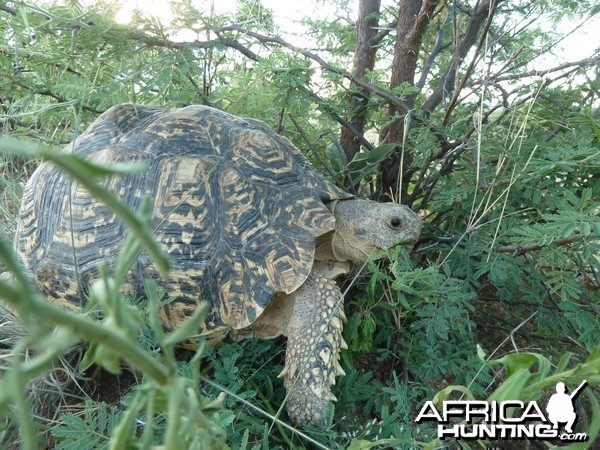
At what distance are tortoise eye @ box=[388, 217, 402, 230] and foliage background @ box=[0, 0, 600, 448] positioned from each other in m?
0.16

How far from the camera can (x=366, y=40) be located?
2.50 m

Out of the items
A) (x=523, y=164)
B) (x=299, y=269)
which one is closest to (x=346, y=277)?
(x=299, y=269)

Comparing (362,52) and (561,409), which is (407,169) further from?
(561,409)

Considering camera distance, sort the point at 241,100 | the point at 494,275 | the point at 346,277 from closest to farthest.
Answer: the point at 494,275, the point at 346,277, the point at 241,100

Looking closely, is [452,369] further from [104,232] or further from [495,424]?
[104,232]

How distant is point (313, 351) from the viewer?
155 cm

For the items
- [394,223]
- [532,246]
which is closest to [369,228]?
[394,223]

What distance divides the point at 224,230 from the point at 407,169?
0.89 meters

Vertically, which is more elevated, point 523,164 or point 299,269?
point 523,164

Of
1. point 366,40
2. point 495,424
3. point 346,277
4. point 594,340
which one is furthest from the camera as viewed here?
point 366,40

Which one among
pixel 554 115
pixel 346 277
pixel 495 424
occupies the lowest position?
pixel 346 277

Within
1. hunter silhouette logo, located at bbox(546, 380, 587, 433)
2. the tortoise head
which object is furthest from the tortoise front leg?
hunter silhouette logo, located at bbox(546, 380, 587, 433)

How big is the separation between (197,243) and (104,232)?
0.33 meters

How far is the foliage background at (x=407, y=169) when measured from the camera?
1.53 meters
